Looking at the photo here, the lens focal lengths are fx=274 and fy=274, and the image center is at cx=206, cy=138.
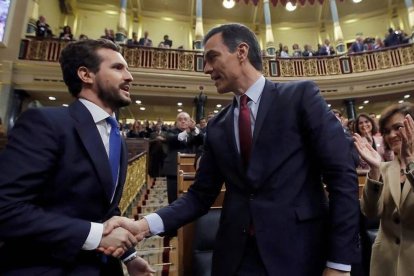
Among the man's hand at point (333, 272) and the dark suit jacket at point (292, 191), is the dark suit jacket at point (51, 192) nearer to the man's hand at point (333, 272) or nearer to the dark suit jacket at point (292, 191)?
the dark suit jacket at point (292, 191)

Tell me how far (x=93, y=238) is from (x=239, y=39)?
3.13 feet

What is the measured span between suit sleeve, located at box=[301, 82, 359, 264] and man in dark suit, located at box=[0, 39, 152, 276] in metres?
0.72

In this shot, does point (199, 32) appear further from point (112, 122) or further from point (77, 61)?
point (112, 122)

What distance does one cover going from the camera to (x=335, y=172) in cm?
94

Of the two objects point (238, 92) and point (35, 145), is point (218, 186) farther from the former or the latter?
point (35, 145)

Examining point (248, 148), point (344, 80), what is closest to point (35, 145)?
point (248, 148)

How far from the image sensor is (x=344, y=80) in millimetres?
8906

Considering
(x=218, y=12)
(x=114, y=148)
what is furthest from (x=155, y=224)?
(x=218, y=12)

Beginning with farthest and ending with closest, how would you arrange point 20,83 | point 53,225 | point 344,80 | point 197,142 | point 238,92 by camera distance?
point 344,80 < point 20,83 < point 197,142 < point 238,92 < point 53,225

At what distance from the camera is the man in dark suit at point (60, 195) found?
84 centimetres

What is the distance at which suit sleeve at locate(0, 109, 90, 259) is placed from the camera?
824 mm

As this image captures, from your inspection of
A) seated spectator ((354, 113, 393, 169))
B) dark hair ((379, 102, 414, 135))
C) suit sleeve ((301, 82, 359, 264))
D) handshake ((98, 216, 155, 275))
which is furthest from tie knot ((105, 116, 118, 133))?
seated spectator ((354, 113, 393, 169))

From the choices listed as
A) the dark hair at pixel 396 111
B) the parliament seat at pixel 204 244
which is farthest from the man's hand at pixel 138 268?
the dark hair at pixel 396 111

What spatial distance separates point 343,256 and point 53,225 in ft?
3.00
